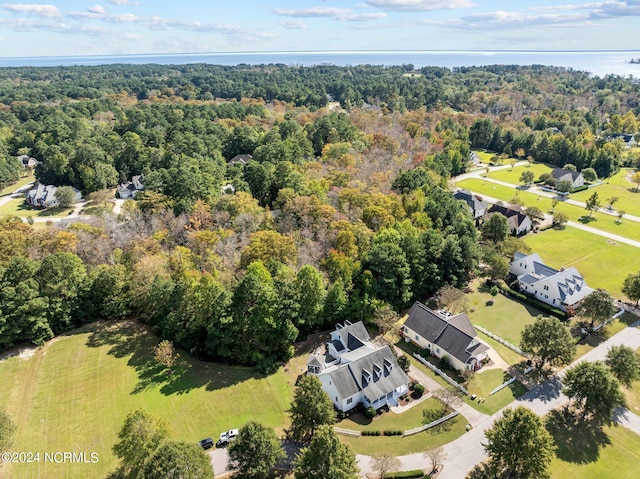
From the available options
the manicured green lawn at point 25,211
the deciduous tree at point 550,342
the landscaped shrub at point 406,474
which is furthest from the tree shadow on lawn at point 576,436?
the manicured green lawn at point 25,211

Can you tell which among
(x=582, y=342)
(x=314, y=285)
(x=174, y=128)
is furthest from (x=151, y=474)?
(x=174, y=128)

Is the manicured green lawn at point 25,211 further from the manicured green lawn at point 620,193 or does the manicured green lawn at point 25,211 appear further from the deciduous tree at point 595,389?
the manicured green lawn at point 620,193

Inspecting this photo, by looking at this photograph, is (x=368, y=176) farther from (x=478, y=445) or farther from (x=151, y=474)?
(x=151, y=474)

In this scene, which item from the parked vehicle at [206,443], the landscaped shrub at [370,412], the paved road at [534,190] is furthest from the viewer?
the paved road at [534,190]

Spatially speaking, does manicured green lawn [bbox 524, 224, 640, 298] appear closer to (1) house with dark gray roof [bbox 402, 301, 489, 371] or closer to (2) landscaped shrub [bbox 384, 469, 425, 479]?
(1) house with dark gray roof [bbox 402, 301, 489, 371]

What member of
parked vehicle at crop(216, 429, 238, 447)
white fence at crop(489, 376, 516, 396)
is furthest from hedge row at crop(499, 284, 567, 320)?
parked vehicle at crop(216, 429, 238, 447)

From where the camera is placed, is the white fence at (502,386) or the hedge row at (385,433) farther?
the white fence at (502,386)

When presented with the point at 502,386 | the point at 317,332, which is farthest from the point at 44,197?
the point at 502,386

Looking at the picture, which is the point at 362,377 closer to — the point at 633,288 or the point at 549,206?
the point at 633,288
